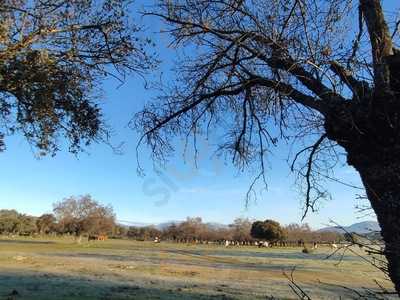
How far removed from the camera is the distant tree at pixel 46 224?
125m

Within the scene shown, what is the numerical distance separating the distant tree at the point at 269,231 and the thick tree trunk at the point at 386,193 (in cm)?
10794

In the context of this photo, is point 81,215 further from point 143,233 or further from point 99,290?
point 99,290

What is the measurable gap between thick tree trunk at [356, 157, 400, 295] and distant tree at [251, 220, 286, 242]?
108 metres

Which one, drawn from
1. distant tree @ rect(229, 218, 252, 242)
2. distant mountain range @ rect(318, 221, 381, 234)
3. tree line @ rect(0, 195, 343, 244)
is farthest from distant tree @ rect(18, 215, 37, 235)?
distant mountain range @ rect(318, 221, 381, 234)

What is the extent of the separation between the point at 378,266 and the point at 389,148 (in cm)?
255

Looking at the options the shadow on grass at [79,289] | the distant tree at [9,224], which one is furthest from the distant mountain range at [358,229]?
the distant tree at [9,224]

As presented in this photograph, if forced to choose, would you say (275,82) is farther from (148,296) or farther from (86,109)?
(148,296)

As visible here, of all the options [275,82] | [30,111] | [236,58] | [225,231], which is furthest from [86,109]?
[225,231]

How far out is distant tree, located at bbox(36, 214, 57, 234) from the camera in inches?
4916

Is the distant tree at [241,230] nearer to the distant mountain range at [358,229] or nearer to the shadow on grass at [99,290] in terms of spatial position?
the shadow on grass at [99,290]

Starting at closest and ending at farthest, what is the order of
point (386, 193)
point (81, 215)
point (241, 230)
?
point (386, 193)
point (81, 215)
point (241, 230)

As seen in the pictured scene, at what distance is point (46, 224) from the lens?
418ft

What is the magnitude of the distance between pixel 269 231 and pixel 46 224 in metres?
55.6

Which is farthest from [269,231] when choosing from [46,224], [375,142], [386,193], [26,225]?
[386,193]
